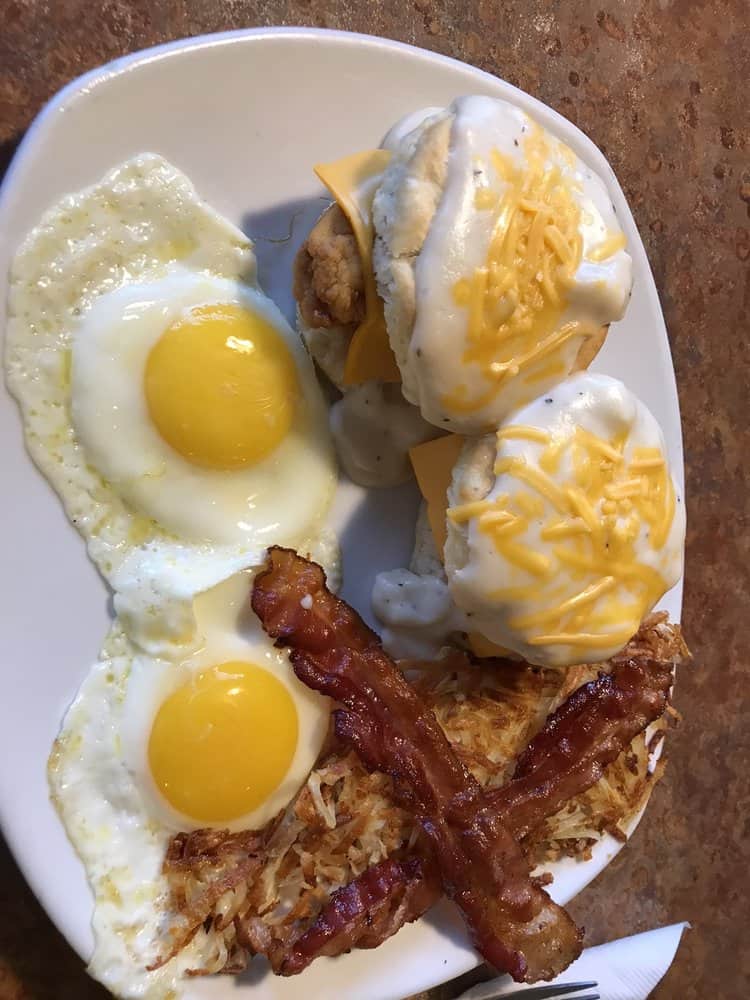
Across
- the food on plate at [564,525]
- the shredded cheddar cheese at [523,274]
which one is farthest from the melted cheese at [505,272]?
the food on plate at [564,525]

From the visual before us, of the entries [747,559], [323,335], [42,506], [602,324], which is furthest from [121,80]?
[747,559]

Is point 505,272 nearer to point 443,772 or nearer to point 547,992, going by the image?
point 443,772

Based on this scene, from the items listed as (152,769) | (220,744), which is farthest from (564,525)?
(152,769)

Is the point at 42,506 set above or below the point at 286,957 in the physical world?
above

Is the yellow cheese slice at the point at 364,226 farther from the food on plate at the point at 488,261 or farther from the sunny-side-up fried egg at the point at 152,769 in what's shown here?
the sunny-side-up fried egg at the point at 152,769

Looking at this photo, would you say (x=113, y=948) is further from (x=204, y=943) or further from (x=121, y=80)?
(x=121, y=80)
